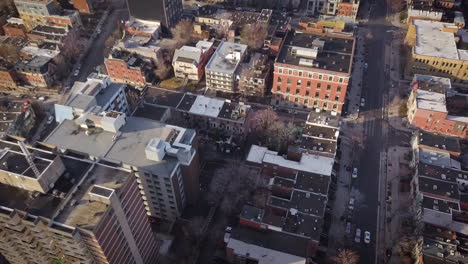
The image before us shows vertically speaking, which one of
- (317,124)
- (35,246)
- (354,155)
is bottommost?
(354,155)

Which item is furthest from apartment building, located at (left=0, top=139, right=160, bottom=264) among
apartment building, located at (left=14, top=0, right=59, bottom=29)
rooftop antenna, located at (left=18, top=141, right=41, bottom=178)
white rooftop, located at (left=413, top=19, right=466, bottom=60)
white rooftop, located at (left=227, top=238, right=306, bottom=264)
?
white rooftop, located at (left=413, top=19, right=466, bottom=60)

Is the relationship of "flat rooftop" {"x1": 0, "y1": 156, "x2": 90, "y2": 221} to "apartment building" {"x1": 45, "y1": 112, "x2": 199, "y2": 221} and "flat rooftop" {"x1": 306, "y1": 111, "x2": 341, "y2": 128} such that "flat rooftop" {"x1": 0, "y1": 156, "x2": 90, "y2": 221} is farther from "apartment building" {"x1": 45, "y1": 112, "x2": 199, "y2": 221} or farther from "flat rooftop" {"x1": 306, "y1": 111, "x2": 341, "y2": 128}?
"flat rooftop" {"x1": 306, "y1": 111, "x2": 341, "y2": 128}

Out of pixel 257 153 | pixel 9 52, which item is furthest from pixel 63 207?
pixel 9 52

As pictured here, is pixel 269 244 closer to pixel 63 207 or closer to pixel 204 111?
pixel 63 207

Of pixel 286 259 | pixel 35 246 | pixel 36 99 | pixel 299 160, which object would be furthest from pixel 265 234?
pixel 36 99

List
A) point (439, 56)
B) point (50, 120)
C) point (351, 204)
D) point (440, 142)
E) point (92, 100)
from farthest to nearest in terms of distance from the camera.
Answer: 1. point (439, 56)
2. point (50, 120)
3. point (440, 142)
4. point (351, 204)
5. point (92, 100)

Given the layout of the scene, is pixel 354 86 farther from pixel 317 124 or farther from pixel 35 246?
pixel 35 246
